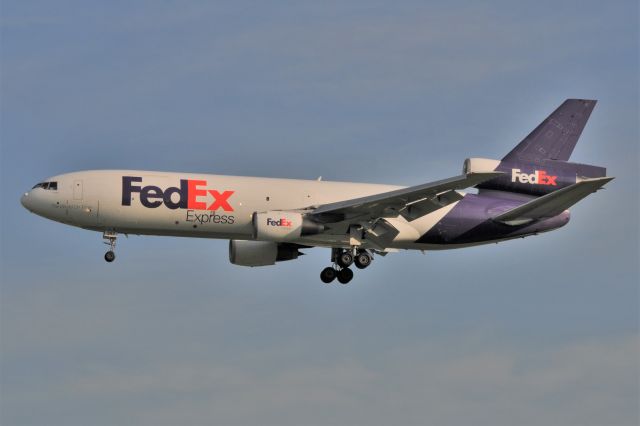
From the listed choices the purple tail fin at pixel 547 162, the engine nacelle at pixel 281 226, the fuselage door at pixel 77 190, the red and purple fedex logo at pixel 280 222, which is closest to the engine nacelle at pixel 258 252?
the engine nacelle at pixel 281 226

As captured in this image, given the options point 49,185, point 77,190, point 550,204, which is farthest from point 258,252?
point 550,204

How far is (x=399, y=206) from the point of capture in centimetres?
5869

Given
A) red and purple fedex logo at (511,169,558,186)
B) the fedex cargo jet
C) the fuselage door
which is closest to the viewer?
the fedex cargo jet

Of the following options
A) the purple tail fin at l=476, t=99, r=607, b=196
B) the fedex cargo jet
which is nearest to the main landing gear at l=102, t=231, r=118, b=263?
the fedex cargo jet

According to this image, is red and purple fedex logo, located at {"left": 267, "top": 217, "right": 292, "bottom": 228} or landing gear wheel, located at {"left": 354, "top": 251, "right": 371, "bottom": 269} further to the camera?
landing gear wheel, located at {"left": 354, "top": 251, "right": 371, "bottom": 269}

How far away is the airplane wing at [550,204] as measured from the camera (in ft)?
189

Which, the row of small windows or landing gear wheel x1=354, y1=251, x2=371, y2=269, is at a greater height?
the row of small windows

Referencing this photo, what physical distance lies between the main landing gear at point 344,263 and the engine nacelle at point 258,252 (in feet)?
7.99

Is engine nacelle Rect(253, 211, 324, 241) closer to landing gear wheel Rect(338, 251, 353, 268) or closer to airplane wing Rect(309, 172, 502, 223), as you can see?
airplane wing Rect(309, 172, 502, 223)

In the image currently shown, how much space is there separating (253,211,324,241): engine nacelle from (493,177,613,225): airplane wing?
9102 mm

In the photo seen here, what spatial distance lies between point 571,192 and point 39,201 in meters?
23.3

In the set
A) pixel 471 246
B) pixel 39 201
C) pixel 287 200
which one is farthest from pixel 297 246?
pixel 39 201

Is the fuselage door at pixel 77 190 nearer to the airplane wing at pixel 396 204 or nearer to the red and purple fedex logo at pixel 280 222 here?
the red and purple fedex logo at pixel 280 222

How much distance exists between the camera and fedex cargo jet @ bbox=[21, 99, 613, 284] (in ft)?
193
